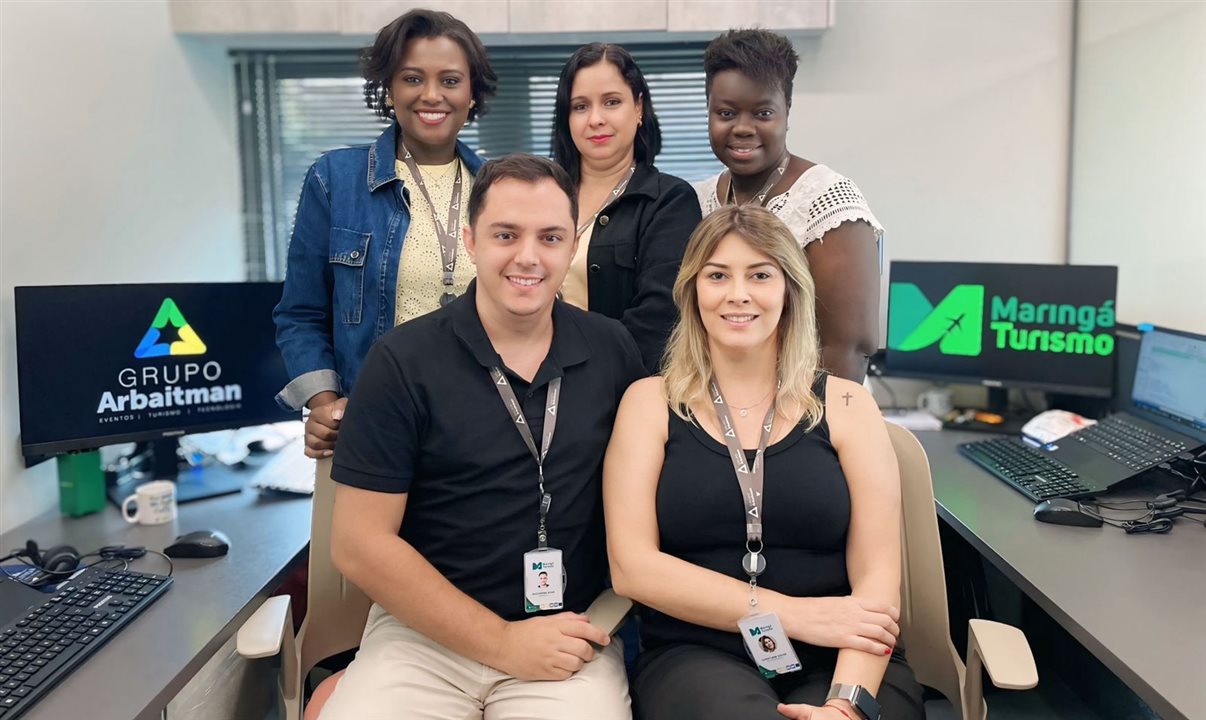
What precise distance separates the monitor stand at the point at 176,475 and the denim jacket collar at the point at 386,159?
3.17 feet

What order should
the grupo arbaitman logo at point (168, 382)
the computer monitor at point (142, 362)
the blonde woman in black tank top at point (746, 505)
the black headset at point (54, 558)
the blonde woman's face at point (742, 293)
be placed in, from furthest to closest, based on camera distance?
the grupo arbaitman logo at point (168, 382) → the computer monitor at point (142, 362) → the black headset at point (54, 558) → the blonde woman's face at point (742, 293) → the blonde woman in black tank top at point (746, 505)

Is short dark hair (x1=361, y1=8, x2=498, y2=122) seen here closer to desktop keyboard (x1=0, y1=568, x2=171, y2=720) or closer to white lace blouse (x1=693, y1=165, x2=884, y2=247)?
white lace blouse (x1=693, y1=165, x2=884, y2=247)

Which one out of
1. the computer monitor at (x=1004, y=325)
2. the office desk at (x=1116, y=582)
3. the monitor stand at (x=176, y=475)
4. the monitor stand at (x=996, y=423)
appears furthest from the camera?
the monitor stand at (x=996, y=423)

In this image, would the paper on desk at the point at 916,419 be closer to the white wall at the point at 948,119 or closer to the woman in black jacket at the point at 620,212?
the white wall at the point at 948,119

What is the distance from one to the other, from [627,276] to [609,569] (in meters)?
0.67

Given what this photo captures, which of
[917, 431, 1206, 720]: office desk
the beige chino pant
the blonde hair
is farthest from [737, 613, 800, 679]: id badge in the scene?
[917, 431, 1206, 720]: office desk

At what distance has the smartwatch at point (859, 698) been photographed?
149 cm

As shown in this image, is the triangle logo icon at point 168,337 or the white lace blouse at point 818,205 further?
the triangle logo icon at point 168,337

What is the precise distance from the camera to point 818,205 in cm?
202

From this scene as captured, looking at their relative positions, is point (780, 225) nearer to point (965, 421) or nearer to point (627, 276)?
point (627, 276)

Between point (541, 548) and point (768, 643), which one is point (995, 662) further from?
point (541, 548)

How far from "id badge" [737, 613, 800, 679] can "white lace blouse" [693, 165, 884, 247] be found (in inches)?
34.0

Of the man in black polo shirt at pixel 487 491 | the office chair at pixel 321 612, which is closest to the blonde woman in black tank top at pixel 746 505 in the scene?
the man in black polo shirt at pixel 487 491

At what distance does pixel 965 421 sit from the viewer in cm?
289
